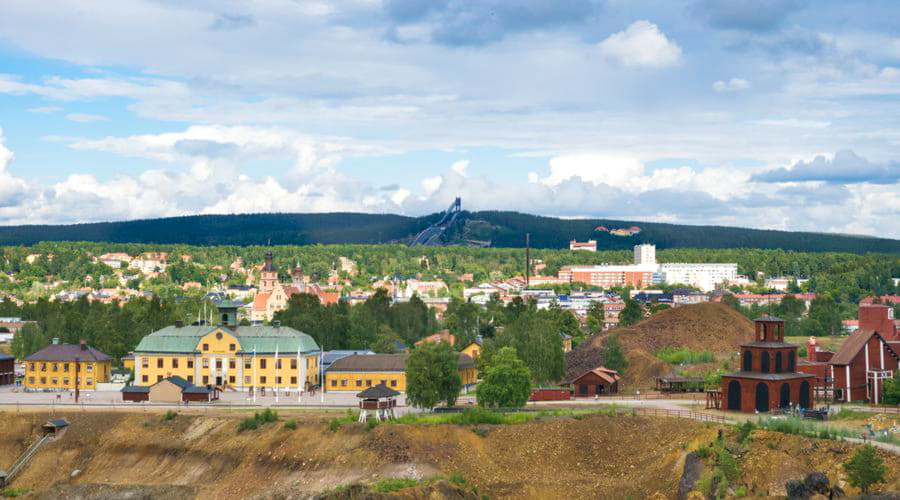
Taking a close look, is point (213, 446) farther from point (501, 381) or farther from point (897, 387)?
point (897, 387)

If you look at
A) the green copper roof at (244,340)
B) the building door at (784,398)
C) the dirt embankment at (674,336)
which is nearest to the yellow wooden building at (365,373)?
the green copper roof at (244,340)

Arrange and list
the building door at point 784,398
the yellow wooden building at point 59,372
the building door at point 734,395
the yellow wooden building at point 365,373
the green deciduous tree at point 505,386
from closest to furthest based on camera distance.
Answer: the building door at point 784,398 < the building door at point 734,395 < the green deciduous tree at point 505,386 < the yellow wooden building at point 365,373 < the yellow wooden building at point 59,372

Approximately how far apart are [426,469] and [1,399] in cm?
4096

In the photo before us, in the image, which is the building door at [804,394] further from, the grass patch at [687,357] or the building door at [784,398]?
the grass patch at [687,357]

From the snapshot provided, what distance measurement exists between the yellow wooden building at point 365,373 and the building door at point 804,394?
3144cm

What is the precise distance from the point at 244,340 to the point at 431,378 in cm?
2332

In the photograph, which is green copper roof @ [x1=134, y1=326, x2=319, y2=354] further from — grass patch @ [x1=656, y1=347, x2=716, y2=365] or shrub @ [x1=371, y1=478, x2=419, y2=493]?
shrub @ [x1=371, y1=478, x2=419, y2=493]

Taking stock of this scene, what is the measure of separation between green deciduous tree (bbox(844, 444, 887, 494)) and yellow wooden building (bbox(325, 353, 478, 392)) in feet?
145

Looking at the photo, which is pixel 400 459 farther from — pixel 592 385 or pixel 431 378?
pixel 592 385

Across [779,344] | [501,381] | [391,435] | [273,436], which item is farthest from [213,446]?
[779,344]

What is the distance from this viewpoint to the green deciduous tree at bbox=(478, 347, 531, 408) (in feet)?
249

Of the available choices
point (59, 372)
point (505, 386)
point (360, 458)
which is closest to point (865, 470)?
point (360, 458)

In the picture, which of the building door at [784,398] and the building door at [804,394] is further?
the building door at [804,394]

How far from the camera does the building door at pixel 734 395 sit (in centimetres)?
7288
